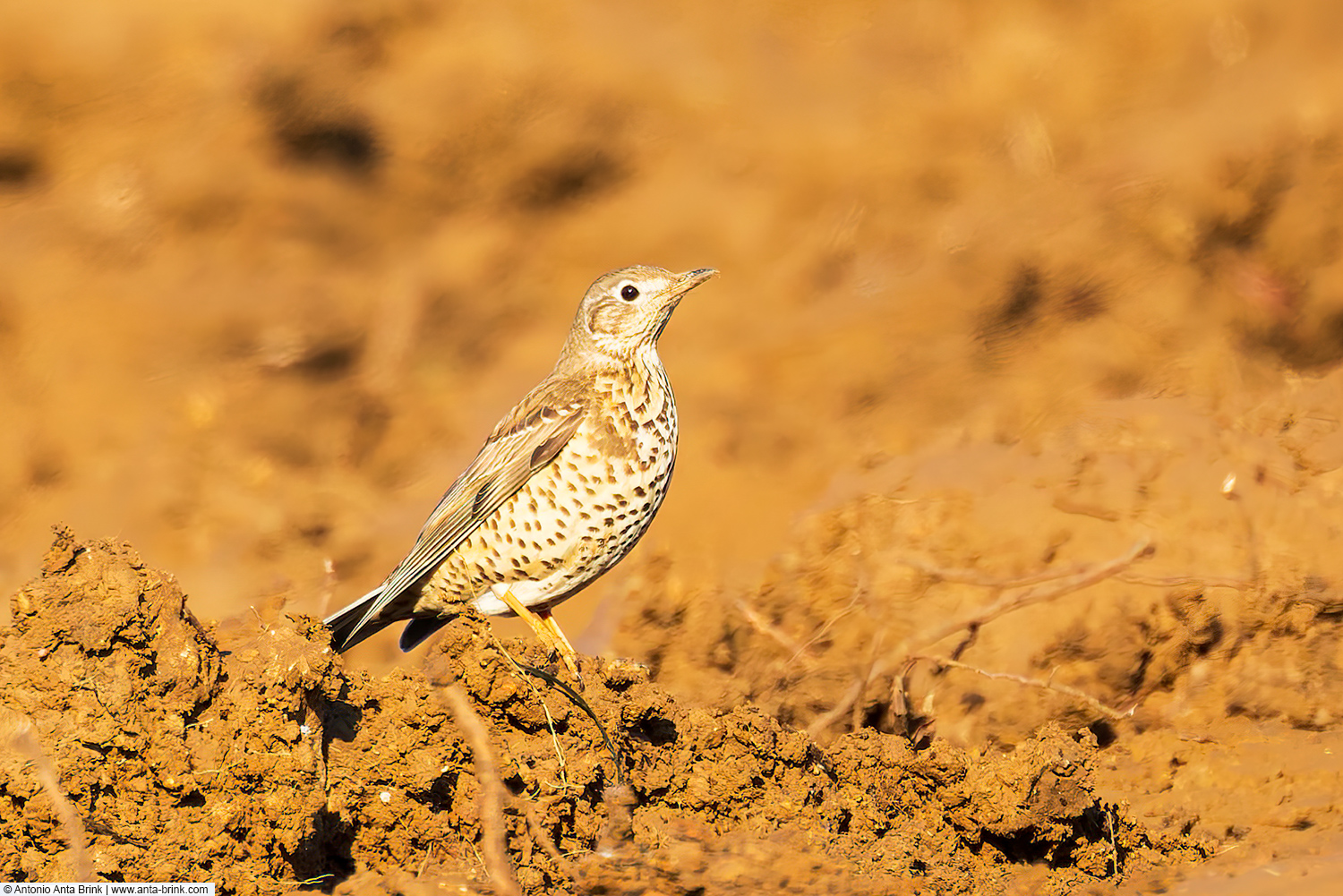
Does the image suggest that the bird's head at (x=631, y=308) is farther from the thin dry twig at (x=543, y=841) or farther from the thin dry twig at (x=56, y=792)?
the thin dry twig at (x=56, y=792)

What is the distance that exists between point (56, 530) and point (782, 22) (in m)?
8.55

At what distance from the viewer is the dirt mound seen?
2.72m

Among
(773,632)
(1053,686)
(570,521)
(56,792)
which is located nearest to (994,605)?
(1053,686)

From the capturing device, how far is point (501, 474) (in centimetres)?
467

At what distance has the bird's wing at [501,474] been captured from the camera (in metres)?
4.54

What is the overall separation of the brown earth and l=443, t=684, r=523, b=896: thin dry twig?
22.9 inches

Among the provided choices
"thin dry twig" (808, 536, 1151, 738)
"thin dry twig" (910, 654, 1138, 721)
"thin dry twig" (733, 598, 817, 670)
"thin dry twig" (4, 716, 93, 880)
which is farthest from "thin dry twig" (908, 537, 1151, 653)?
"thin dry twig" (4, 716, 93, 880)

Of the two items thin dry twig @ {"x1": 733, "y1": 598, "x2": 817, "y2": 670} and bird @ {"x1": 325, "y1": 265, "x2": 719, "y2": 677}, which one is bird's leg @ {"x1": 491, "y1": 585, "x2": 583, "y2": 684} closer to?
bird @ {"x1": 325, "y1": 265, "x2": 719, "y2": 677}

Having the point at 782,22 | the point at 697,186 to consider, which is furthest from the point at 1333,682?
the point at 782,22

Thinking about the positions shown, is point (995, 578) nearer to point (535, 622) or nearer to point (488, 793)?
point (535, 622)

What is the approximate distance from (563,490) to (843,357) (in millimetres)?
5613

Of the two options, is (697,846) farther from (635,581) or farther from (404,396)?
(404,396)

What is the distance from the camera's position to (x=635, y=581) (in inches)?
272

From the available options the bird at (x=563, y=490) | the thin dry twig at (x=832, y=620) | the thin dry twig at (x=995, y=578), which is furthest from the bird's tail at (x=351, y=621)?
the thin dry twig at (x=995, y=578)
